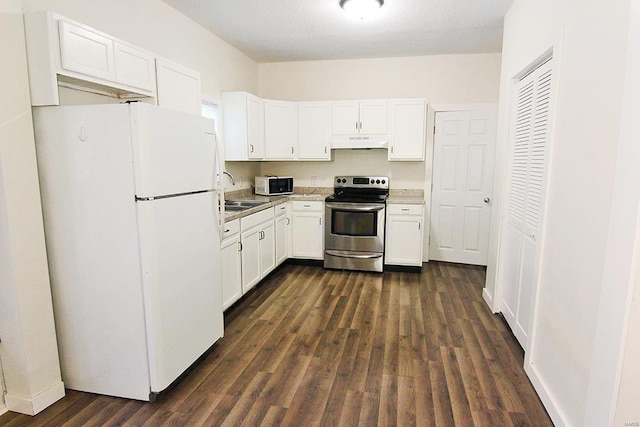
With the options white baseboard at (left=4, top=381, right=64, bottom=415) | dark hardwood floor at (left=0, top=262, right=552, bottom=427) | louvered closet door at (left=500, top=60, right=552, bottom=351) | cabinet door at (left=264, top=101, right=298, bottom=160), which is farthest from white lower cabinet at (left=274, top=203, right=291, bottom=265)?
white baseboard at (left=4, top=381, right=64, bottom=415)

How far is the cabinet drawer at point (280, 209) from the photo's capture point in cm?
417

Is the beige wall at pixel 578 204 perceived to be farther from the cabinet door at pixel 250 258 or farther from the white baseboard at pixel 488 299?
the cabinet door at pixel 250 258

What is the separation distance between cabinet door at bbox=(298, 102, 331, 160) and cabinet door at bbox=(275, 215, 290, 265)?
3.03 feet

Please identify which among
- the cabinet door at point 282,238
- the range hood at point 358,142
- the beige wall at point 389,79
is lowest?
the cabinet door at point 282,238

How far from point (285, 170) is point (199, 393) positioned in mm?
3459

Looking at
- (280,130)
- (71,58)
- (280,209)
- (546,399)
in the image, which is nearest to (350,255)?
(280,209)

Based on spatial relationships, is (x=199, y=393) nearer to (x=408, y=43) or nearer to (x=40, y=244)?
(x=40, y=244)

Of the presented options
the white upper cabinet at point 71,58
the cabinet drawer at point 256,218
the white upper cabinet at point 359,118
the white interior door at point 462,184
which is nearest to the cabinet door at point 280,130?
the white upper cabinet at point 359,118

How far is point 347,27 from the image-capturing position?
3.58 m

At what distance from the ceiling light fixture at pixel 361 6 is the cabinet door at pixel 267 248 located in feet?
7.19

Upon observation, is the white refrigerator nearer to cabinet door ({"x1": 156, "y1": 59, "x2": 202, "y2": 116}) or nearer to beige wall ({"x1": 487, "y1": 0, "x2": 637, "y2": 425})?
cabinet door ({"x1": 156, "y1": 59, "x2": 202, "y2": 116})

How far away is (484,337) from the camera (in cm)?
276

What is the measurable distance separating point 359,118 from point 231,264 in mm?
2475

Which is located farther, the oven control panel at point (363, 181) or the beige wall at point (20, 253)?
the oven control panel at point (363, 181)
